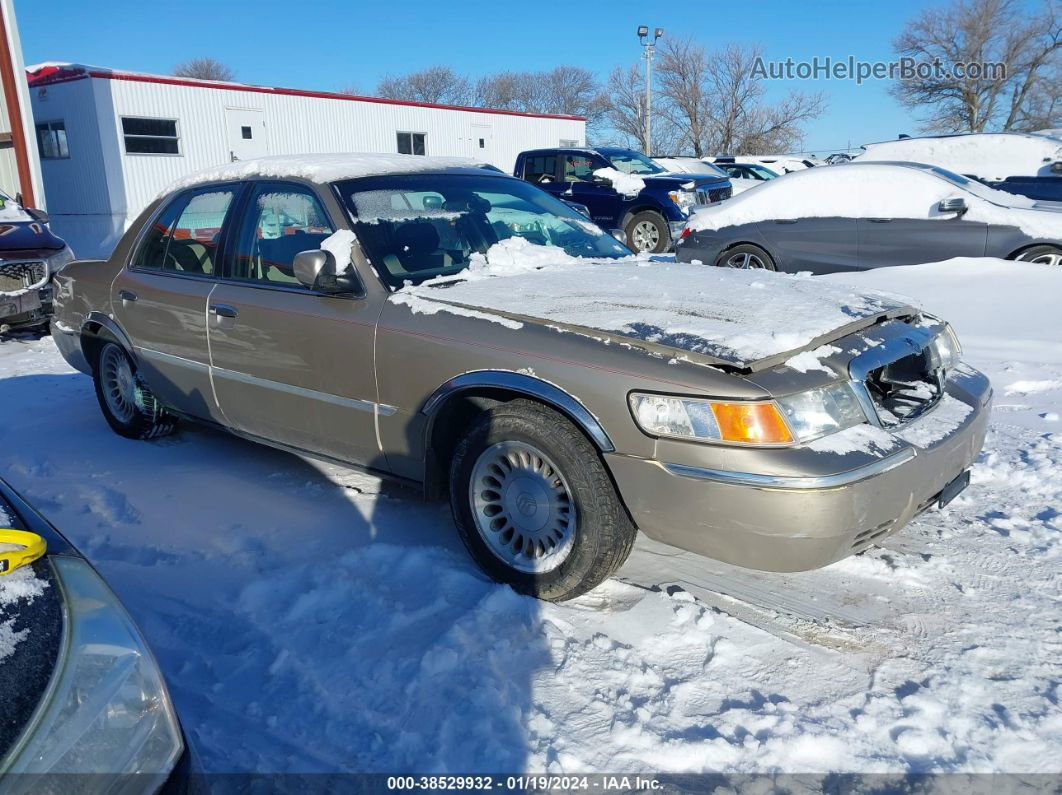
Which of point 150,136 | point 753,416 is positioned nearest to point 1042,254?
point 753,416

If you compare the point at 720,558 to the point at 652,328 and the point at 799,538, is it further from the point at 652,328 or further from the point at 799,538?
the point at 652,328

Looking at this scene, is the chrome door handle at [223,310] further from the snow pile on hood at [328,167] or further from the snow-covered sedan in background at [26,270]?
the snow-covered sedan in background at [26,270]

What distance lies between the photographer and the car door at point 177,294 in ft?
13.7

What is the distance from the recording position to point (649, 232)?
524 inches

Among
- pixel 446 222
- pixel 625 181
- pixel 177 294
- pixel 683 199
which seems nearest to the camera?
pixel 446 222

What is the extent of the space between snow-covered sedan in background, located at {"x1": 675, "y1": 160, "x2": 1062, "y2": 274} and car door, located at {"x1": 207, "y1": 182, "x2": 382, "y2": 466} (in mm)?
6233

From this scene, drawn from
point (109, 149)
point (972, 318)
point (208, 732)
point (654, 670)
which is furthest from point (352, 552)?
point (109, 149)

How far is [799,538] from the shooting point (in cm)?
250

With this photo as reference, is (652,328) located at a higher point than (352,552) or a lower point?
higher

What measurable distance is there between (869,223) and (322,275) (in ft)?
22.4

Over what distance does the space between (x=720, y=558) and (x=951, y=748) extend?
32.0 inches

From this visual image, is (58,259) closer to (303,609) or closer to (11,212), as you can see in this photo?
(11,212)

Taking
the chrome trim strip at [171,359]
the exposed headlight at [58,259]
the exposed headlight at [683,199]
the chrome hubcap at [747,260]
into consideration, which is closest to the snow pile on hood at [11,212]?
the exposed headlight at [58,259]

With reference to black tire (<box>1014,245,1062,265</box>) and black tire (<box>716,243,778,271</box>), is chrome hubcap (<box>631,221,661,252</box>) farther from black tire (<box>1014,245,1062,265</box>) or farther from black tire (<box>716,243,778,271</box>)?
black tire (<box>1014,245,1062,265</box>)
